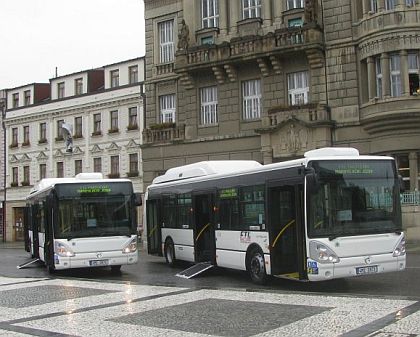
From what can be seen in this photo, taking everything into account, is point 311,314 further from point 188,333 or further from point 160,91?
point 160,91

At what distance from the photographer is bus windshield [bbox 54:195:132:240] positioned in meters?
17.5

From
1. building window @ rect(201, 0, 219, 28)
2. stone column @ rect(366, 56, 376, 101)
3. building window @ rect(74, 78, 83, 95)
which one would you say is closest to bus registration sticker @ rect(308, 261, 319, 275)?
stone column @ rect(366, 56, 376, 101)

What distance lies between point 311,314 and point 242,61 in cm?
2245

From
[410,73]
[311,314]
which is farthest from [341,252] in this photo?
[410,73]

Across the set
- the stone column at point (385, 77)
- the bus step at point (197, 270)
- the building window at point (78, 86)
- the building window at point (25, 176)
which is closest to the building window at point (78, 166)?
the building window at point (78, 86)

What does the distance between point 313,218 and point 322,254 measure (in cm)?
72

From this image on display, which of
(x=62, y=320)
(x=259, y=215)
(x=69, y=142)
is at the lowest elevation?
(x=62, y=320)

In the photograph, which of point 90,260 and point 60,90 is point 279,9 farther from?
point 60,90

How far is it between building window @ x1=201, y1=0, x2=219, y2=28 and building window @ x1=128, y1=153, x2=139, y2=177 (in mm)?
12265

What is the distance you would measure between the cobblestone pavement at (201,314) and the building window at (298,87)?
1795 cm

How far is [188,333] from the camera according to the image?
8.62 meters

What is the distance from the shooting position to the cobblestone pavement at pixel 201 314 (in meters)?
8.67

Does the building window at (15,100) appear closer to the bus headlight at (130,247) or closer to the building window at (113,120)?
the building window at (113,120)

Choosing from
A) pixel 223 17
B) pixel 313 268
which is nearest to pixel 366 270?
pixel 313 268
